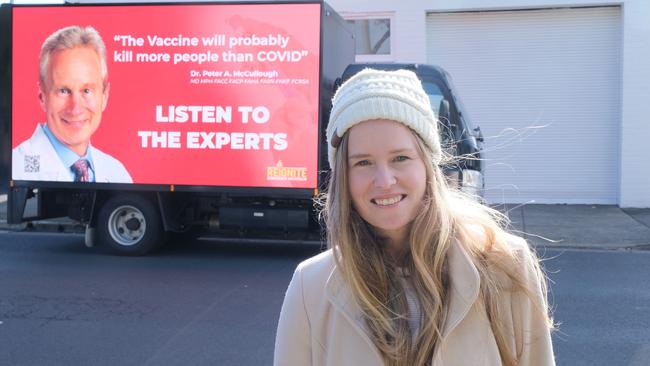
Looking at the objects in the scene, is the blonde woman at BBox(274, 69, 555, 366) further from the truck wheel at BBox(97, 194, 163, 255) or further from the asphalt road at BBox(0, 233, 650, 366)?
the truck wheel at BBox(97, 194, 163, 255)

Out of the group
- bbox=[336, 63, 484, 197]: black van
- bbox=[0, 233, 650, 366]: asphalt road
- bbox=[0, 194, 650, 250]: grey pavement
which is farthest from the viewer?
bbox=[0, 194, 650, 250]: grey pavement

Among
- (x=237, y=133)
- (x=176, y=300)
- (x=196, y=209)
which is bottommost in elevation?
(x=176, y=300)

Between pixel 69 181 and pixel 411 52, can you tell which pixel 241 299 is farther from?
pixel 411 52

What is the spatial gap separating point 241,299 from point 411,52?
9.40 metres

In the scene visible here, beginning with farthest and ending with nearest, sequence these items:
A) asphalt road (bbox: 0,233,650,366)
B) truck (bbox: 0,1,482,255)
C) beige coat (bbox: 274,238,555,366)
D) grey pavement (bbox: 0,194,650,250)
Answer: grey pavement (bbox: 0,194,650,250) < truck (bbox: 0,1,482,255) < asphalt road (bbox: 0,233,650,366) < beige coat (bbox: 274,238,555,366)

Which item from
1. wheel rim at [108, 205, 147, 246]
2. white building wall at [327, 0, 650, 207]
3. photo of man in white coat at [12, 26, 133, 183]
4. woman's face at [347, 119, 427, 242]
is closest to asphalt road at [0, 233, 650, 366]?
wheel rim at [108, 205, 147, 246]

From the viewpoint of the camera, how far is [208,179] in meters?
10.5

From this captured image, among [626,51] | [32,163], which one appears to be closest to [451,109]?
[32,163]

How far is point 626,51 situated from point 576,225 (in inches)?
164

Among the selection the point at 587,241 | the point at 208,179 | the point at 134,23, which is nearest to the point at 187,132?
the point at 208,179

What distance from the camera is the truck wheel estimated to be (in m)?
10.9

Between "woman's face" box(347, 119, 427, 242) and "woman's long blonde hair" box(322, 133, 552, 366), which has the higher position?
"woman's face" box(347, 119, 427, 242)

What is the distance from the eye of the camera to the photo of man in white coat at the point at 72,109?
10.6 m

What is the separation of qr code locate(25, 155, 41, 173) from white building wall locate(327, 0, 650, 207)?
774cm
